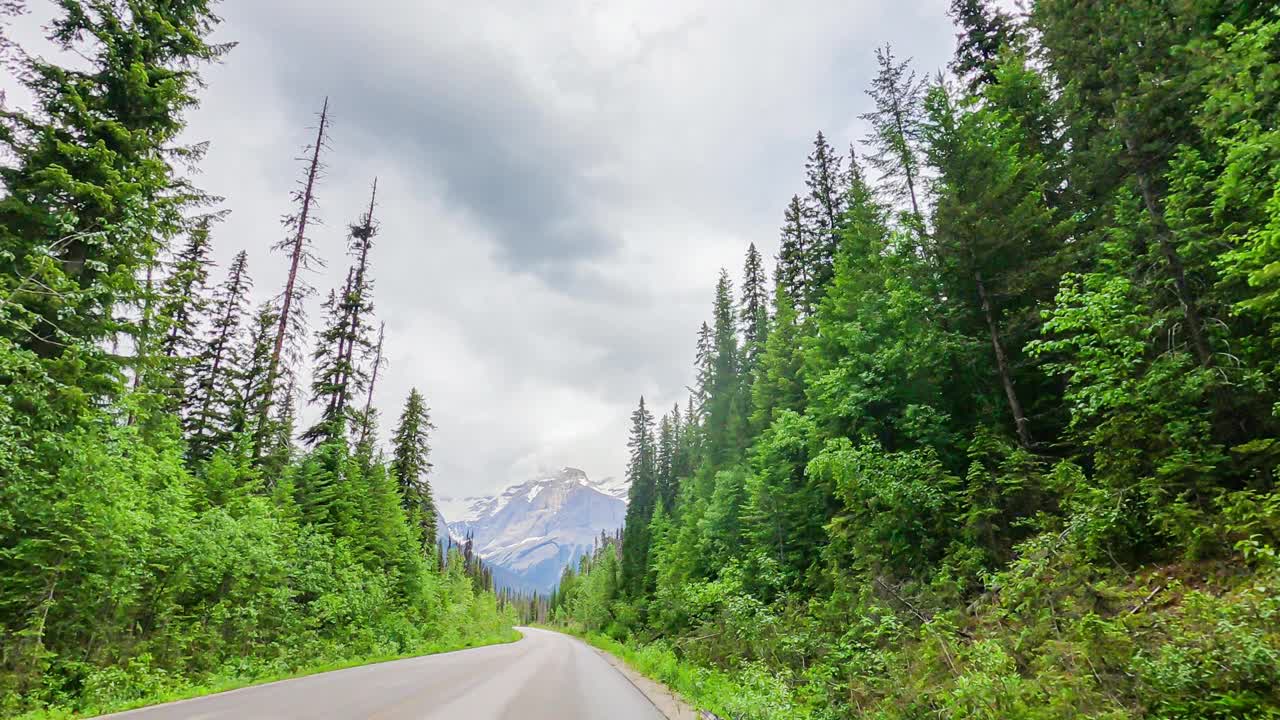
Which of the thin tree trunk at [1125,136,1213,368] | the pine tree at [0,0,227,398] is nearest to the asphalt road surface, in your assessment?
the pine tree at [0,0,227,398]

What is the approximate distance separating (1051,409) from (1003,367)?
120 cm

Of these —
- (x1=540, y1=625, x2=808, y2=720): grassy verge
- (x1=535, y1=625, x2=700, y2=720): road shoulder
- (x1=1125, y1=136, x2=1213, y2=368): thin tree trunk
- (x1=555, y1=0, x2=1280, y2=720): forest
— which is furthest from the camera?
(x1=535, y1=625, x2=700, y2=720): road shoulder

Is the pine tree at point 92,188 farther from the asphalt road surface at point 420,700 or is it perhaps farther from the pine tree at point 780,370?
the pine tree at point 780,370

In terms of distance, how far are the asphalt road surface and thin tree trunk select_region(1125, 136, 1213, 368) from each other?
1069 centimetres

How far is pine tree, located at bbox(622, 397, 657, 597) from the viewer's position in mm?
47938

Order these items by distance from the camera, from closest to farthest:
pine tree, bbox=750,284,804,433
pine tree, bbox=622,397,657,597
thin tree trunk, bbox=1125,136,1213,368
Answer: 1. thin tree trunk, bbox=1125,136,1213,368
2. pine tree, bbox=750,284,804,433
3. pine tree, bbox=622,397,657,597

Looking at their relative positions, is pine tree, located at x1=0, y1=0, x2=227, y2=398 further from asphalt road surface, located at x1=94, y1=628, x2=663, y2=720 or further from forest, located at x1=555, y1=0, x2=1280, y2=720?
forest, located at x1=555, y1=0, x2=1280, y2=720

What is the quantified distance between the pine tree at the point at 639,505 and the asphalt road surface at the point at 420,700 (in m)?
33.3

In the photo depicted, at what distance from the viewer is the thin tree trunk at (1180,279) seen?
7961 millimetres

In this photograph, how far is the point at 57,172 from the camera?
10219 millimetres

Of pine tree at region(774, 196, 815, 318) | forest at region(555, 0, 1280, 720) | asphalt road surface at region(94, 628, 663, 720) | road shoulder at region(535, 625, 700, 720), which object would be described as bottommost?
road shoulder at region(535, 625, 700, 720)

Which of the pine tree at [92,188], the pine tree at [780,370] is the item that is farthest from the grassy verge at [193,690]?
the pine tree at [780,370]

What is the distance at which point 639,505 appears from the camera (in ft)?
183

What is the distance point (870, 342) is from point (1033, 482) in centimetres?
618
